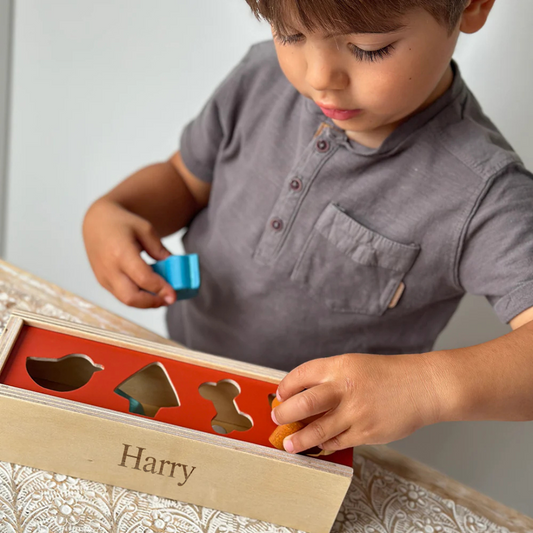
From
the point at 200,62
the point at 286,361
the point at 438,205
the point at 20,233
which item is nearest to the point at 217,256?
the point at 286,361

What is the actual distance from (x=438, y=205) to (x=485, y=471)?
58 centimetres

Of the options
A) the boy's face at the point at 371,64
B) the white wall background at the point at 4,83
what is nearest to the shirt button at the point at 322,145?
the boy's face at the point at 371,64

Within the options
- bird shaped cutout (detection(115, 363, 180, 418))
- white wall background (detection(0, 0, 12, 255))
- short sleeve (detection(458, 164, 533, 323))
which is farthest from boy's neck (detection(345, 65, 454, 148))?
white wall background (detection(0, 0, 12, 255))

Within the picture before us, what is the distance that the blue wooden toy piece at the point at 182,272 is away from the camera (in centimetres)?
60

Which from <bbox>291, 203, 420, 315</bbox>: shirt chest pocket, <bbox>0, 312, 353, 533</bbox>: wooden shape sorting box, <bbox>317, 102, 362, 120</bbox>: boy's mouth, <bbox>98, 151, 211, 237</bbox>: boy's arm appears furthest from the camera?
<bbox>98, 151, 211, 237</bbox>: boy's arm

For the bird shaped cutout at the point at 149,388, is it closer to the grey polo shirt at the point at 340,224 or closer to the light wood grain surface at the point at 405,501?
the light wood grain surface at the point at 405,501

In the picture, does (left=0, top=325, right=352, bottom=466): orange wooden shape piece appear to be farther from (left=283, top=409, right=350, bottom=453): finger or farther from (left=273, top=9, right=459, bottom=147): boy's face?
(left=273, top=9, right=459, bottom=147): boy's face

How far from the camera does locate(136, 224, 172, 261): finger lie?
25.8 inches

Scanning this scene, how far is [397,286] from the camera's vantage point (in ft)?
2.08

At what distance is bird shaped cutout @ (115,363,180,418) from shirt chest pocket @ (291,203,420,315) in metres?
0.23

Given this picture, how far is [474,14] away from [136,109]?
868 mm

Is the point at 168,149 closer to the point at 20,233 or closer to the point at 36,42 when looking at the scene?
the point at 36,42

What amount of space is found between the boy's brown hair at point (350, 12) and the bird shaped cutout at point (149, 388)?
11.3 inches

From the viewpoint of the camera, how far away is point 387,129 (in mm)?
602
